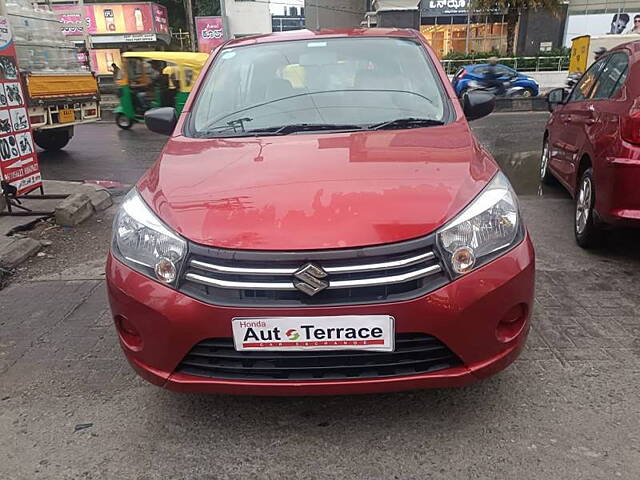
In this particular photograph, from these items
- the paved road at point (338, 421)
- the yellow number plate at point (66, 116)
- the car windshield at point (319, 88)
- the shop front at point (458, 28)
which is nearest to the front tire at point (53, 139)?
the yellow number plate at point (66, 116)

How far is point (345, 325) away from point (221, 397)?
0.95m

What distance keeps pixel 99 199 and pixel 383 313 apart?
4993mm

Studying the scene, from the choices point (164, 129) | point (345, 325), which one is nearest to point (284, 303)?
point (345, 325)

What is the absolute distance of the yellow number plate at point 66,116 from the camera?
9125 mm

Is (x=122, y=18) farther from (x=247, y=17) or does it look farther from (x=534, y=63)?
(x=534, y=63)

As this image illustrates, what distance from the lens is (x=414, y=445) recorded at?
90.9 inches

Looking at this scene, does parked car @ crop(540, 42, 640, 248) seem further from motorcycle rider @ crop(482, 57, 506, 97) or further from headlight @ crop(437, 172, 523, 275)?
motorcycle rider @ crop(482, 57, 506, 97)

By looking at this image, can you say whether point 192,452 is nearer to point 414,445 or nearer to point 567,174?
point 414,445

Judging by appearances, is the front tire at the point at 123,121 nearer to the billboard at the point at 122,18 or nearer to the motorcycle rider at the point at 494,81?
the motorcycle rider at the point at 494,81

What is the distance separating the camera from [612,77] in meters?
4.53

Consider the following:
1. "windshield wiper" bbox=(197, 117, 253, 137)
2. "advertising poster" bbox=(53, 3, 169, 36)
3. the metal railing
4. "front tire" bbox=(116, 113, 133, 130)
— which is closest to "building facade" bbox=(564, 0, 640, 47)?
the metal railing

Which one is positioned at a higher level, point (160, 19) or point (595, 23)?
point (160, 19)

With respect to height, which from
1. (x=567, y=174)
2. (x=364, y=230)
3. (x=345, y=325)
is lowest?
(x=567, y=174)

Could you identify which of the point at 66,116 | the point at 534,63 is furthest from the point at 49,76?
the point at 534,63
